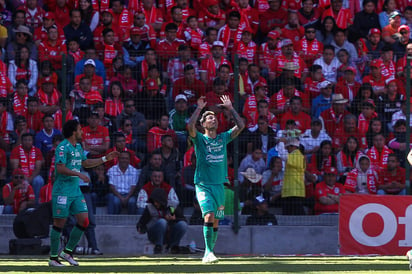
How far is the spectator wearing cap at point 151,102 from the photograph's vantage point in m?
16.0

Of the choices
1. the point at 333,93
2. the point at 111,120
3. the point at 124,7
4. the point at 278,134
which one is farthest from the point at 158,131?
the point at 124,7

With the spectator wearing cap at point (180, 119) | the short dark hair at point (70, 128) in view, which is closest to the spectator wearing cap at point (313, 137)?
the spectator wearing cap at point (180, 119)

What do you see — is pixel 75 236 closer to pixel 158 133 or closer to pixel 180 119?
pixel 158 133

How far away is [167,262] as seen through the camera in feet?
43.1

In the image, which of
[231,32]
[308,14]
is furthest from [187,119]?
[308,14]

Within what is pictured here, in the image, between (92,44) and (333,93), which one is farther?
(92,44)

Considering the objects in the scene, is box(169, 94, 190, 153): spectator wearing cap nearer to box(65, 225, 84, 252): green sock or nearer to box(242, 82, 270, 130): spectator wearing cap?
box(242, 82, 270, 130): spectator wearing cap

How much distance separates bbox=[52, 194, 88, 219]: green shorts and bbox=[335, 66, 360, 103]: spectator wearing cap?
611 cm

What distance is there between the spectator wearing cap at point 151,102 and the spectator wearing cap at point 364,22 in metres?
5.90

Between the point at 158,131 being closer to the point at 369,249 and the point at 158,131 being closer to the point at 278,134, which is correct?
the point at 278,134

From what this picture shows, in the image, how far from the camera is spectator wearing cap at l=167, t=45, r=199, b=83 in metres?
16.2

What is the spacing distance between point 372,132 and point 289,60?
6.64 ft

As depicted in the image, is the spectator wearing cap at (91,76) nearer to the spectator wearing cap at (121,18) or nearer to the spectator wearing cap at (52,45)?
the spectator wearing cap at (52,45)

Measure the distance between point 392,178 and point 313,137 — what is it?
5.24ft
